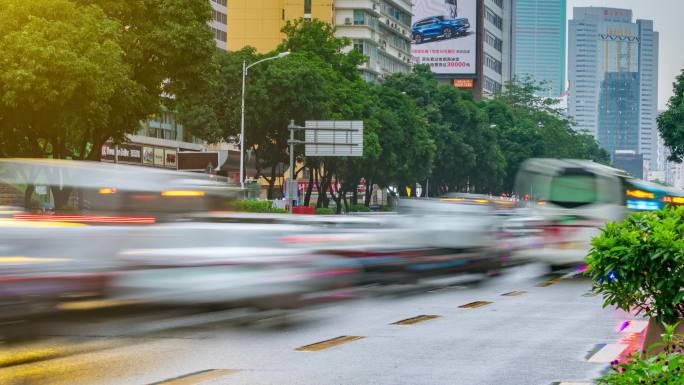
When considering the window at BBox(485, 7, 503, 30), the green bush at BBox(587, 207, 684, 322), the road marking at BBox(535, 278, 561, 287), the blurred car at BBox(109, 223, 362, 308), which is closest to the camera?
the green bush at BBox(587, 207, 684, 322)

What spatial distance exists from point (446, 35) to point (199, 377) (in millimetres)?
152669

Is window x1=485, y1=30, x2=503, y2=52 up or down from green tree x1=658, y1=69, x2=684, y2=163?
up

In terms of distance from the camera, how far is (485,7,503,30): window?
174250 millimetres

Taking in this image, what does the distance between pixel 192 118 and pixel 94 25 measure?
29089 mm

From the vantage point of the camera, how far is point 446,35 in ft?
530

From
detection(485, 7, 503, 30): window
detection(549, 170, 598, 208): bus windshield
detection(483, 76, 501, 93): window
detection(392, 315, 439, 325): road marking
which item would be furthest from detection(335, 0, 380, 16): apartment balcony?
detection(392, 315, 439, 325): road marking

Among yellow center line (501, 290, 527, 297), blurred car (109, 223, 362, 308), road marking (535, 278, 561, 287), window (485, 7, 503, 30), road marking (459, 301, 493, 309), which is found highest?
window (485, 7, 503, 30)

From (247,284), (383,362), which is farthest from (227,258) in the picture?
(383,362)

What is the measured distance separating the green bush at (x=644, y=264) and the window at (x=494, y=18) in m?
165

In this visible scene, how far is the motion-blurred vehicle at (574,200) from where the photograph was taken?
28094 mm

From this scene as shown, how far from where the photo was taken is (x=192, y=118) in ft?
229

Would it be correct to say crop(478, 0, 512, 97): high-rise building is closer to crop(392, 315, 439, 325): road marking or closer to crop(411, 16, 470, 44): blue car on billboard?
crop(411, 16, 470, 44): blue car on billboard

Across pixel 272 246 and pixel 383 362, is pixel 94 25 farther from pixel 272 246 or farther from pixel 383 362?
pixel 383 362

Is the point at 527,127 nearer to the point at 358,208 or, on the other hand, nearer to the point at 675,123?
the point at 358,208
